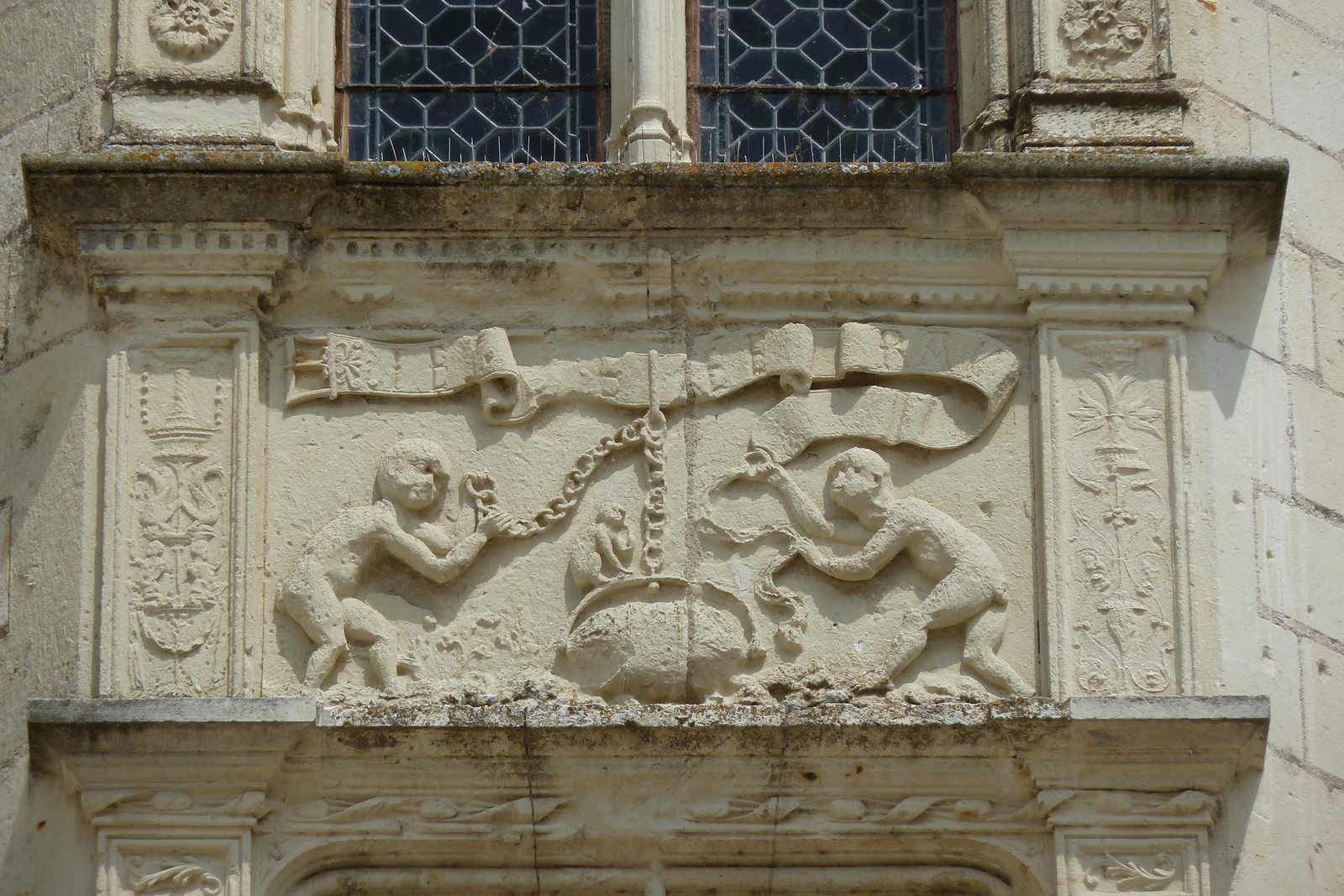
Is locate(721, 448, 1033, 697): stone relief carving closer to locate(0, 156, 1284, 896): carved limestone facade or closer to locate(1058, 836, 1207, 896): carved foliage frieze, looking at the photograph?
locate(0, 156, 1284, 896): carved limestone facade

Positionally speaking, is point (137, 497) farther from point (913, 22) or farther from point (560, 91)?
point (913, 22)

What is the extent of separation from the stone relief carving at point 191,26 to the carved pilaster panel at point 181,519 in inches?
36.0

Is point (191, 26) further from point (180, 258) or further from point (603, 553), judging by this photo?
point (603, 553)

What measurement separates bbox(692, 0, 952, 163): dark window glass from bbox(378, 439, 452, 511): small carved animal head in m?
1.38

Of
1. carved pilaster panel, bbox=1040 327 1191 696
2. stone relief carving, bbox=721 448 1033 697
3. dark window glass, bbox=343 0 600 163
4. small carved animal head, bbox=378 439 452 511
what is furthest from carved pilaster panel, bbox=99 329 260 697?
carved pilaster panel, bbox=1040 327 1191 696

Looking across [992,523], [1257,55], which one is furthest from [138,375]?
[1257,55]

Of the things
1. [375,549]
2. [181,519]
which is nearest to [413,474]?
[375,549]

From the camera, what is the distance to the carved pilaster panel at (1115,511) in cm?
620

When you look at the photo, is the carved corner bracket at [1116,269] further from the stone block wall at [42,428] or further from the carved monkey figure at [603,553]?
the stone block wall at [42,428]

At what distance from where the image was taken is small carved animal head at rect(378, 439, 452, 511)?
6375 mm

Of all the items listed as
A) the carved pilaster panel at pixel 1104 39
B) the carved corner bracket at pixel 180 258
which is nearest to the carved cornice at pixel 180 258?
the carved corner bracket at pixel 180 258

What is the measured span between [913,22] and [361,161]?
6.01 feet

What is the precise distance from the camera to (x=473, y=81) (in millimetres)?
7199

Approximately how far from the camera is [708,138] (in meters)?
7.16
